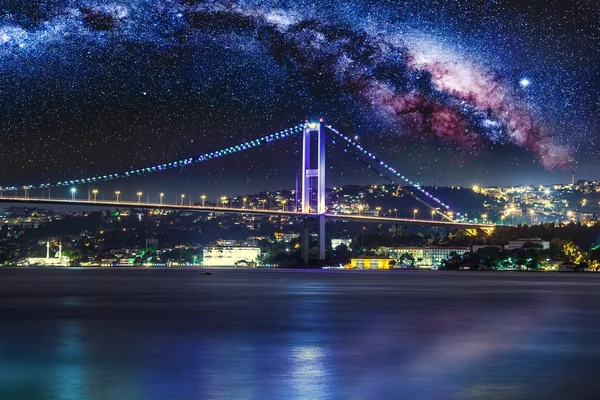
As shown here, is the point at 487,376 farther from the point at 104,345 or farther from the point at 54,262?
the point at 54,262

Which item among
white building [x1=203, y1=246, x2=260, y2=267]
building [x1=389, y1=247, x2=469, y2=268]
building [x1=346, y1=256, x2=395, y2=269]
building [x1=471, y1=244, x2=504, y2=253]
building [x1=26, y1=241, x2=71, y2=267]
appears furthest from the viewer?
white building [x1=203, y1=246, x2=260, y2=267]

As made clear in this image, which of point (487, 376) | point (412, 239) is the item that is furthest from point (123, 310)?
point (412, 239)

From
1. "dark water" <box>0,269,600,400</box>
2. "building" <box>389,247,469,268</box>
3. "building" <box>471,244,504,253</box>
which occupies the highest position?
"building" <box>471,244,504,253</box>

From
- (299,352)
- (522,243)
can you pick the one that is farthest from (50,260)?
(299,352)

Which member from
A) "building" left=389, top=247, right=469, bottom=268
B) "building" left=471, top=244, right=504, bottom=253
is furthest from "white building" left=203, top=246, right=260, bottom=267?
"building" left=471, top=244, right=504, bottom=253

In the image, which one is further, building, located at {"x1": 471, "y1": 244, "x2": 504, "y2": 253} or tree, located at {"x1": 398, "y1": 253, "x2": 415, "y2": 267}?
tree, located at {"x1": 398, "y1": 253, "x2": 415, "y2": 267}

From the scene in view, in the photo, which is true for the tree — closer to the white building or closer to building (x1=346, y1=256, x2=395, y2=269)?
building (x1=346, y1=256, x2=395, y2=269)
